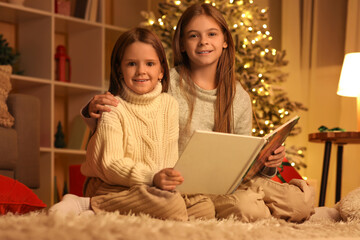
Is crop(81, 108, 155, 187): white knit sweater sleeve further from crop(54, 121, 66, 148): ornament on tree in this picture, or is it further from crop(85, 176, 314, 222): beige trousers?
crop(54, 121, 66, 148): ornament on tree

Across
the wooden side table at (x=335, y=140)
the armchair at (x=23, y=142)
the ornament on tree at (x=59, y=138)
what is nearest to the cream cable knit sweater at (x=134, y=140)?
the armchair at (x=23, y=142)

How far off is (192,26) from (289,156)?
1.45 m

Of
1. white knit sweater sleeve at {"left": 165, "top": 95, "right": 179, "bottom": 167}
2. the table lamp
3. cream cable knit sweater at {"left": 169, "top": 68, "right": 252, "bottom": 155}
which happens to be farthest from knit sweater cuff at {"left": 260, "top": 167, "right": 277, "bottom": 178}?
the table lamp

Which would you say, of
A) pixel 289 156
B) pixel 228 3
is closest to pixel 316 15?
pixel 228 3

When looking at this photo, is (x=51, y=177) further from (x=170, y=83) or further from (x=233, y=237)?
(x=233, y=237)

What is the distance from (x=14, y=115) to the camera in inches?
105

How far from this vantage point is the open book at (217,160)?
1.21m

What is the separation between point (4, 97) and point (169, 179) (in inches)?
66.2

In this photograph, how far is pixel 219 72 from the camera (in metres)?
1.79

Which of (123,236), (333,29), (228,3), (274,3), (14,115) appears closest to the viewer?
(123,236)

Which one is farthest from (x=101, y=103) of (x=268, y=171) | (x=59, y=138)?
(x=59, y=138)

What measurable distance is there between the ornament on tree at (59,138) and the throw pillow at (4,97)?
0.75 metres

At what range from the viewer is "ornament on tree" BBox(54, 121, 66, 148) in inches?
135

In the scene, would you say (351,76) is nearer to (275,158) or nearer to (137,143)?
(275,158)
